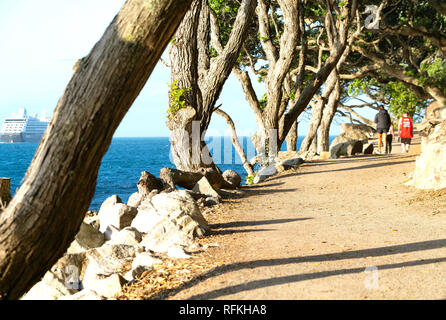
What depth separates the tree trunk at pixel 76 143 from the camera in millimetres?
3920

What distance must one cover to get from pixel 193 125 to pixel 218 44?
564 centimetres

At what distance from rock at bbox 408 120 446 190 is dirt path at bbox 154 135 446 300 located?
377 millimetres

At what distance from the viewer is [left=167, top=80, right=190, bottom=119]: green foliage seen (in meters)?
11.0

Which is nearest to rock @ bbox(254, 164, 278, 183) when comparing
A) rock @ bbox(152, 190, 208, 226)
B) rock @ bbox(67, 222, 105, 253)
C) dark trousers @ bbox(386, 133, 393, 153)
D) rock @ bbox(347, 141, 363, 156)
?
rock @ bbox(347, 141, 363, 156)

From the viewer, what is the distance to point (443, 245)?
6.11 meters

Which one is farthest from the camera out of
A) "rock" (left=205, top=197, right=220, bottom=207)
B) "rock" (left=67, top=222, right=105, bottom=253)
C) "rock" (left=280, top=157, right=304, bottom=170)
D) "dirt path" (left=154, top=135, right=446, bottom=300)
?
"rock" (left=280, top=157, right=304, bottom=170)

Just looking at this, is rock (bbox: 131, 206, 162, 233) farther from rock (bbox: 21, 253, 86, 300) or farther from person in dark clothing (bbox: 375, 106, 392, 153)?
person in dark clothing (bbox: 375, 106, 392, 153)

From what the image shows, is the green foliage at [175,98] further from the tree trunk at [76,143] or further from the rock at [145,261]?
the tree trunk at [76,143]

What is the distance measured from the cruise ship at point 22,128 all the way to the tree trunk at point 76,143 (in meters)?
161

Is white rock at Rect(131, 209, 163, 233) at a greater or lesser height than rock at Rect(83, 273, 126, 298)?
greater

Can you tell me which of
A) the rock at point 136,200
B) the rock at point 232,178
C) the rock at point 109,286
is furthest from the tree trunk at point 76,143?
the rock at point 232,178

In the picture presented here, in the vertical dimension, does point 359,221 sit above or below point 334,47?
below

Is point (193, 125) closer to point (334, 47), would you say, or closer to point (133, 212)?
point (133, 212)
